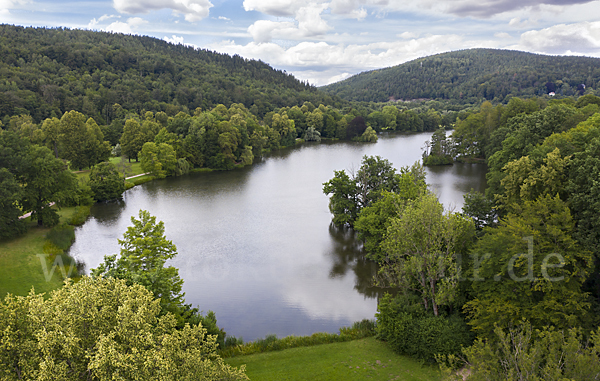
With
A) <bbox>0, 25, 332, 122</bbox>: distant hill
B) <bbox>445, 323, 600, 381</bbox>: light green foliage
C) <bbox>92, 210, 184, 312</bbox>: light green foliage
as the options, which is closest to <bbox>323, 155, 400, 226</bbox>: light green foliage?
<bbox>92, 210, 184, 312</bbox>: light green foliage

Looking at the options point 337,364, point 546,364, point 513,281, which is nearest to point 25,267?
point 337,364

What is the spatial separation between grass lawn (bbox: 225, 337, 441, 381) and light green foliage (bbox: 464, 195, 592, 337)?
3.53m

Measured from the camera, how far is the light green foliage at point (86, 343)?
828cm

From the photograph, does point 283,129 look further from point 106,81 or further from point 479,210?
point 479,210

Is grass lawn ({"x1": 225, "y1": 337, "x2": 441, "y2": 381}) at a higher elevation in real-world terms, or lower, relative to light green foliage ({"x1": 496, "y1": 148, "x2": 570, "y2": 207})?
lower

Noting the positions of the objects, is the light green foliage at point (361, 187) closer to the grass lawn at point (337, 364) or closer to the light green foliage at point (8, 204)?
the grass lawn at point (337, 364)

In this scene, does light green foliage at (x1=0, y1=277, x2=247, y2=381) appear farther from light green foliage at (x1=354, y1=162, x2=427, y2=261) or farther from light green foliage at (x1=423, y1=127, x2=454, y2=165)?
light green foliage at (x1=423, y1=127, x2=454, y2=165)

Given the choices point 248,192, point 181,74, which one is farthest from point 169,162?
point 181,74

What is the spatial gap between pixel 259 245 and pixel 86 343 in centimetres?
2267

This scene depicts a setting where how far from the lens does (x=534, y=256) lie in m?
15.5

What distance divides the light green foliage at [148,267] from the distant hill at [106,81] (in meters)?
65.7

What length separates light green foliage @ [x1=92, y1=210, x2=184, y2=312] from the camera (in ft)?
54.4

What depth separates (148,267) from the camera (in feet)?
67.1

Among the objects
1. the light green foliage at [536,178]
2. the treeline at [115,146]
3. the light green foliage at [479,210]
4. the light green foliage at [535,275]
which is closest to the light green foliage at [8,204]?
the treeline at [115,146]
